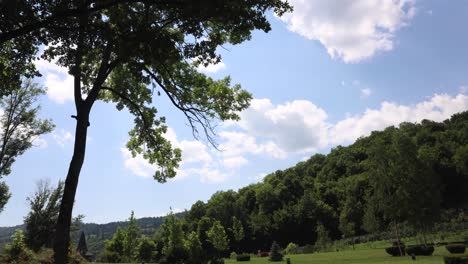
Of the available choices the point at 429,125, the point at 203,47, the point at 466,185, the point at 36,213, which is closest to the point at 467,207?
the point at 466,185

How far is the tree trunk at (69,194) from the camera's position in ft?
34.2

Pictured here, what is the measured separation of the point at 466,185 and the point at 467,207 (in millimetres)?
6848

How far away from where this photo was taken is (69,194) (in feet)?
36.1

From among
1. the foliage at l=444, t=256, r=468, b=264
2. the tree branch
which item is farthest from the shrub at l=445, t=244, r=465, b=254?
the tree branch

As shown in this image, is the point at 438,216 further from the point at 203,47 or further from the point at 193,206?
the point at 193,206

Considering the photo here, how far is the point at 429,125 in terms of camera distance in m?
106

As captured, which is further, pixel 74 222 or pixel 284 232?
pixel 284 232

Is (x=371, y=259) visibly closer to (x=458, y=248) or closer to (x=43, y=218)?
(x=458, y=248)

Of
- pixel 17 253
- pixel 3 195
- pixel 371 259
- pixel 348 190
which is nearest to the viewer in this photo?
pixel 17 253

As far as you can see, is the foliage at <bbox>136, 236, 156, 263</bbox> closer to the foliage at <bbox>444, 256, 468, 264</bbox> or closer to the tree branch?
the foliage at <bbox>444, 256, 468, 264</bbox>

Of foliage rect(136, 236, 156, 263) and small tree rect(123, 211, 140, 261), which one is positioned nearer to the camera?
small tree rect(123, 211, 140, 261)

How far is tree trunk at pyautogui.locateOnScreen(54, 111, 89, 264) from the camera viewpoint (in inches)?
411

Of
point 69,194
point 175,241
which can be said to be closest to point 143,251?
point 175,241

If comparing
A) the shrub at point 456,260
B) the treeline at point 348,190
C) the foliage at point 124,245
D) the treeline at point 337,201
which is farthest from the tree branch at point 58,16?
the foliage at point 124,245
